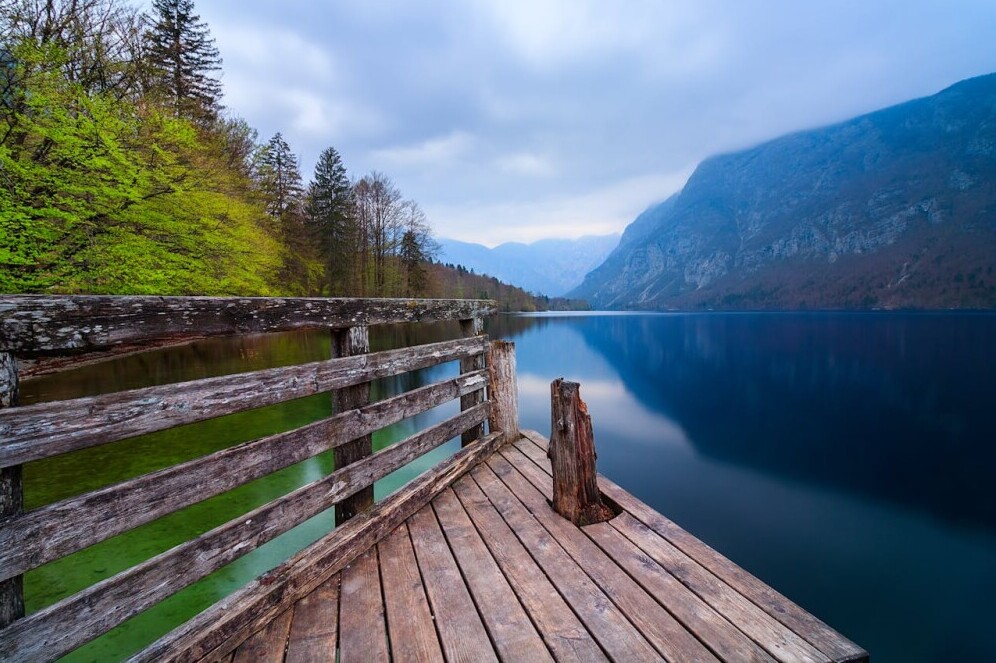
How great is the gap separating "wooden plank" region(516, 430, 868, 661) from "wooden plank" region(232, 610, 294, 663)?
2502 mm

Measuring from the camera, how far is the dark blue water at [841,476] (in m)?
6.23

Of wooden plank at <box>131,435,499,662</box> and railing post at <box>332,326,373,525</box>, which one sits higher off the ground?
railing post at <box>332,326,373,525</box>

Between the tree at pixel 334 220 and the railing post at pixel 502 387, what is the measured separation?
28724 millimetres

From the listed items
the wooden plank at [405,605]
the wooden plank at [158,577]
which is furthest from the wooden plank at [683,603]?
the wooden plank at [158,577]

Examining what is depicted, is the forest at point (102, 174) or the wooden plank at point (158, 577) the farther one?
the forest at point (102, 174)

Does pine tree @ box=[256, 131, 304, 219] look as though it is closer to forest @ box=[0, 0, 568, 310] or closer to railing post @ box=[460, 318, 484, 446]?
forest @ box=[0, 0, 568, 310]

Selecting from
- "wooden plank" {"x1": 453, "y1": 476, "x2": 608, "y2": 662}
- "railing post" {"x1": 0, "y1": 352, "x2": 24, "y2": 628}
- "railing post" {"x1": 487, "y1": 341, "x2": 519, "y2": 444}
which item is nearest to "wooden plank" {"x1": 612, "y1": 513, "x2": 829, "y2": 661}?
"wooden plank" {"x1": 453, "y1": 476, "x2": 608, "y2": 662}

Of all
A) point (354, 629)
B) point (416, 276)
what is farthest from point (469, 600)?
point (416, 276)

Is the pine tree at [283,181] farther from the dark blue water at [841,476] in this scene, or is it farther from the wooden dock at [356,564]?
the wooden dock at [356,564]

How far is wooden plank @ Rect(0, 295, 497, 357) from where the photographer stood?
1565mm

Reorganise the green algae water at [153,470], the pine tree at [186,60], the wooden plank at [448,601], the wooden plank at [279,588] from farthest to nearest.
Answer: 1. the pine tree at [186,60]
2. the green algae water at [153,470]
3. the wooden plank at [448,601]
4. the wooden plank at [279,588]

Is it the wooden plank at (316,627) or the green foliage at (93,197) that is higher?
the green foliage at (93,197)

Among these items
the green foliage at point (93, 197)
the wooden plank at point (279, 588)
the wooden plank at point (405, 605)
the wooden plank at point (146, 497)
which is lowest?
the wooden plank at point (405, 605)

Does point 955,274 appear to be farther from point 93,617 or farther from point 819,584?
point 93,617
